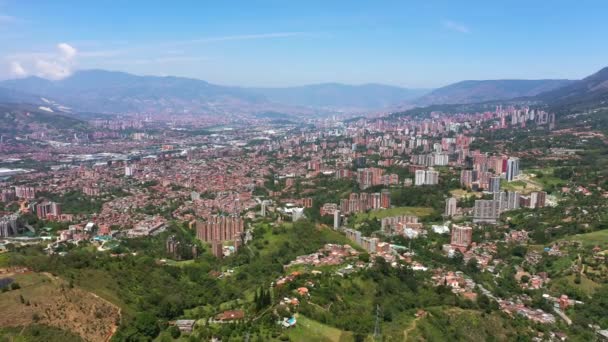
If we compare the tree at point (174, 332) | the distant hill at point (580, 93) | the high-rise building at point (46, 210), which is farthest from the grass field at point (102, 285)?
the distant hill at point (580, 93)

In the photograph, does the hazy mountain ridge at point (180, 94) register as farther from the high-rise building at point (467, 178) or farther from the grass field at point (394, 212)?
the grass field at point (394, 212)

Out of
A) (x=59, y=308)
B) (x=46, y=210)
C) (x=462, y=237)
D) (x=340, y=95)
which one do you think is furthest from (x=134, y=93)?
(x=59, y=308)

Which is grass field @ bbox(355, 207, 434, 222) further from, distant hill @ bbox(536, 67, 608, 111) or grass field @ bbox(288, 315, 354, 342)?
distant hill @ bbox(536, 67, 608, 111)

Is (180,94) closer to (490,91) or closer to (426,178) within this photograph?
(490,91)

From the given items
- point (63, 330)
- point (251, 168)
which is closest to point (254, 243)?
point (63, 330)

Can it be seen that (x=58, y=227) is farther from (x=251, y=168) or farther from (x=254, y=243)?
(x=251, y=168)

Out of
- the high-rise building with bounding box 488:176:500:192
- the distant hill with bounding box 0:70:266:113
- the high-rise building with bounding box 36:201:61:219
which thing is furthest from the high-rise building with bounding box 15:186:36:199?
the distant hill with bounding box 0:70:266:113
